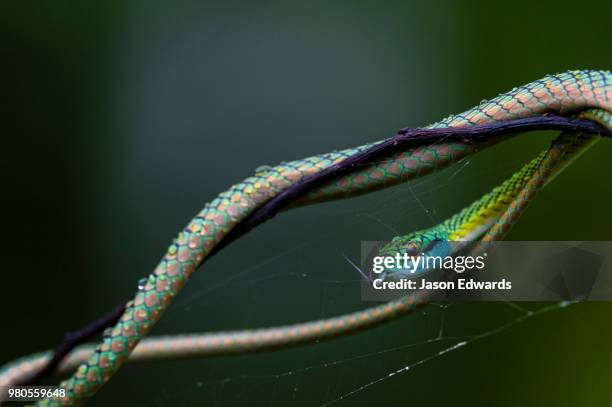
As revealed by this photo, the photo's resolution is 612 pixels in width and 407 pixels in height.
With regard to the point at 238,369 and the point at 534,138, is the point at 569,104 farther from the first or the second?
the point at 238,369

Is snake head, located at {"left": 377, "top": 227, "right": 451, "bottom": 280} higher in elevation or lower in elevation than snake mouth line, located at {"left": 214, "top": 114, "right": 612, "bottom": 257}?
lower

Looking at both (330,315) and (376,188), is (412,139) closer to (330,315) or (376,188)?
(376,188)

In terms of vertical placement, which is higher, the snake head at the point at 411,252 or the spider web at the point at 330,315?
the snake head at the point at 411,252

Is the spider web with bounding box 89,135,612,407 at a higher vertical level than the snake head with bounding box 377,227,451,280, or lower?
lower

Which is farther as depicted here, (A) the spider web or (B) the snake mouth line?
(A) the spider web

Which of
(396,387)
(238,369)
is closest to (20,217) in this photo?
(238,369)

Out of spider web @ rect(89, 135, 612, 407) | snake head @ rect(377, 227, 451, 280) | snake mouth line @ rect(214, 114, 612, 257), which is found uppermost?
snake mouth line @ rect(214, 114, 612, 257)

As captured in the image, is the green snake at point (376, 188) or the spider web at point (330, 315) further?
the spider web at point (330, 315)
